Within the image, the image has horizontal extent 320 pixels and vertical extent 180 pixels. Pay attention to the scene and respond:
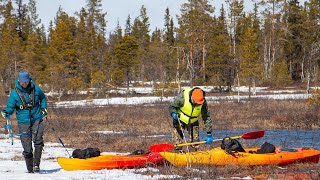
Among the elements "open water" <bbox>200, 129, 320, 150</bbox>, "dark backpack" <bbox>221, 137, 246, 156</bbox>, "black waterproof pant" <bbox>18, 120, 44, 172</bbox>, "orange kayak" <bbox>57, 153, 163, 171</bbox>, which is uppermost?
"black waterproof pant" <bbox>18, 120, 44, 172</bbox>

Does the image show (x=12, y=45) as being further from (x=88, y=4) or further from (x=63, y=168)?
(x=63, y=168)

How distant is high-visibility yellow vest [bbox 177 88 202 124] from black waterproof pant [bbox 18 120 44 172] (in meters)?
3.01

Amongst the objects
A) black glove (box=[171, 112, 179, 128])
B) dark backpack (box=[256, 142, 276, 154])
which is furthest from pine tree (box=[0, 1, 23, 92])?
dark backpack (box=[256, 142, 276, 154])

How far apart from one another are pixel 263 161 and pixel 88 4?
191 feet

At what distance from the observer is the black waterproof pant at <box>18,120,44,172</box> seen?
28.4ft

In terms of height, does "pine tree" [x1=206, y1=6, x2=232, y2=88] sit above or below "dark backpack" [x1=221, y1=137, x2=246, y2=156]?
above

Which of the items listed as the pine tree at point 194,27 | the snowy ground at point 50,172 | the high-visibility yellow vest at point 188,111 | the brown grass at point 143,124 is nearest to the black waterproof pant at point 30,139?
the snowy ground at point 50,172

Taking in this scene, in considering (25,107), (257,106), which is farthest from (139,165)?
(257,106)

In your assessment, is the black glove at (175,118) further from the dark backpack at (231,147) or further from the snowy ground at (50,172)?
the snowy ground at (50,172)

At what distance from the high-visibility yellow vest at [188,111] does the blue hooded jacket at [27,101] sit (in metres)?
2.93

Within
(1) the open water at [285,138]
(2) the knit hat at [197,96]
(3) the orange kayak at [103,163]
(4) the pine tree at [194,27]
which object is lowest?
(1) the open water at [285,138]

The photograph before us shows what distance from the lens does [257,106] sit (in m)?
28.6

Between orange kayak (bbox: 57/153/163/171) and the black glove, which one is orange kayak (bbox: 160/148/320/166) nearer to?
orange kayak (bbox: 57/153/163/171)

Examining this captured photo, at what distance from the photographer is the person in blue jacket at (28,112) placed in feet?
28.0
